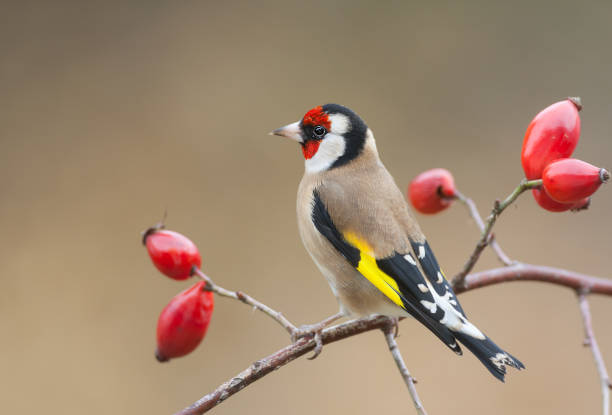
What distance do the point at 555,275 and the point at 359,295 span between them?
33cm

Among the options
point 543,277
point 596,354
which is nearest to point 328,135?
point 543,277

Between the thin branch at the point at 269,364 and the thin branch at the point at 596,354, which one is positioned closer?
the thin branch at the point at 269,364

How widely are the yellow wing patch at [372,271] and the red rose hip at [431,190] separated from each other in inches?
7.9

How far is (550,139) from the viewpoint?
824mm

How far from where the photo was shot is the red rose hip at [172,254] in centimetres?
84

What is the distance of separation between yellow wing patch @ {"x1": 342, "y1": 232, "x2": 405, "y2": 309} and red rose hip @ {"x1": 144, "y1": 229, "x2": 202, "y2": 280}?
0.82 feet

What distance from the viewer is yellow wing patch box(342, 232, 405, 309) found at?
0.91 m

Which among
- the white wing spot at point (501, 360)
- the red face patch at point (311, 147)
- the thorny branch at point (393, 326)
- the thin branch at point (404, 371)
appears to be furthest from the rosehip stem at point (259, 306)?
the red face patch at point (311, 147)

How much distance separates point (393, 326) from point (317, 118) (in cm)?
37

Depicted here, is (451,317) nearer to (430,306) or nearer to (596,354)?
(430,306)

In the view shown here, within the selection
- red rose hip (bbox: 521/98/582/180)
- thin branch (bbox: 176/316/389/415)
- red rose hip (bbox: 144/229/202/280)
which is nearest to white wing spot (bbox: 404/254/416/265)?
thin branch (bbox: 176/316/389/415)

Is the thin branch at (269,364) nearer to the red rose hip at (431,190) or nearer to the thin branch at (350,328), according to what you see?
the thin branch at (350,328)

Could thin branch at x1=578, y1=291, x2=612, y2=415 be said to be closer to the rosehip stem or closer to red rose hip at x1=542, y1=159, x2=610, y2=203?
red rose hip at x1=542, y1=159, x2=610, y2=203

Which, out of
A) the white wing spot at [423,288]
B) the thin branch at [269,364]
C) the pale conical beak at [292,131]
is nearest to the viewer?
the thin branch at [269,364]
